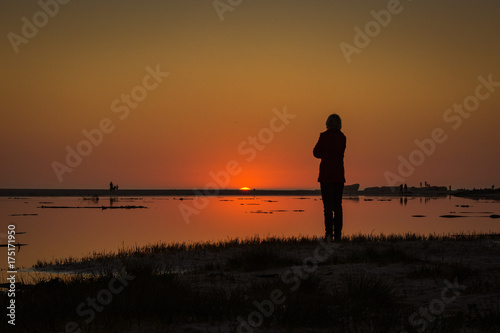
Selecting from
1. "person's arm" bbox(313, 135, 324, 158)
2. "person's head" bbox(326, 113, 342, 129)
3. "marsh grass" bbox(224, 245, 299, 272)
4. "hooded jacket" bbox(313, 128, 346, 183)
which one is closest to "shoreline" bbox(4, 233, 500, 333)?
"marsh grass" bbox(224, 245, 299, 272)

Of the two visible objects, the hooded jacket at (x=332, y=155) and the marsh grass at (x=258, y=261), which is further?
the hooded jacket at (x=332, y=155)

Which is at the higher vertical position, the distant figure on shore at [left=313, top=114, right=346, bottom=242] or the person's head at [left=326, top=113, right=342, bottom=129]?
the person's head at [left=326, top=113, right=342, bottom=129]

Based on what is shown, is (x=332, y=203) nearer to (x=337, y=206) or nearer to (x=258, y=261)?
(x=337, y=206)

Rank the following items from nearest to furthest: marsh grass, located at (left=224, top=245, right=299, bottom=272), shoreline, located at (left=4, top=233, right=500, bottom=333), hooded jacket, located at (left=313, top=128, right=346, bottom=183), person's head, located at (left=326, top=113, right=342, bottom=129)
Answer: shoreline, located at (left=4, top=233, right=500, bottom=333) → marsh grass, located at (left=224, top=245, right=299, bottom=272) → hooded jacket, located at (left=313, top=128, right=346, bottom=183) → person's head, located at (left=326, top=113, right=342, bottom=129)

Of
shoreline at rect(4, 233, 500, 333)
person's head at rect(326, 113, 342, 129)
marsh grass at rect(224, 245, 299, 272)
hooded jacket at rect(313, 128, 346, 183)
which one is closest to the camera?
shoreline at rect(4, 233, 500, 333)

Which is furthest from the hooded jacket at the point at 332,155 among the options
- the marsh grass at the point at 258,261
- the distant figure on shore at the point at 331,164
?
the marsh grass at the point at 258,261

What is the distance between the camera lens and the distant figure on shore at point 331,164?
15086 mm

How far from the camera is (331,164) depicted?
49.6ft

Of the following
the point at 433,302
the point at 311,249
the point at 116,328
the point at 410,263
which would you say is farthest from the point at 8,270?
the point at 433,302

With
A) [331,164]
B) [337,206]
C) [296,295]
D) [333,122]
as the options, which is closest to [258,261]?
[296,295]

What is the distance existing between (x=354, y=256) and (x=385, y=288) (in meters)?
3.95

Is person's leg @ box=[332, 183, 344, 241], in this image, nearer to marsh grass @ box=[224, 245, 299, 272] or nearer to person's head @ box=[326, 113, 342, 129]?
person's head @ box=[326, 113, 342, 129]

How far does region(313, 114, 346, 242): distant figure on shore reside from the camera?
15.1 metres

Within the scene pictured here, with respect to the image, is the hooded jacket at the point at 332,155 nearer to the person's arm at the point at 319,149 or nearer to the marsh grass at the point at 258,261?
the person's arm at the point at 319,149
